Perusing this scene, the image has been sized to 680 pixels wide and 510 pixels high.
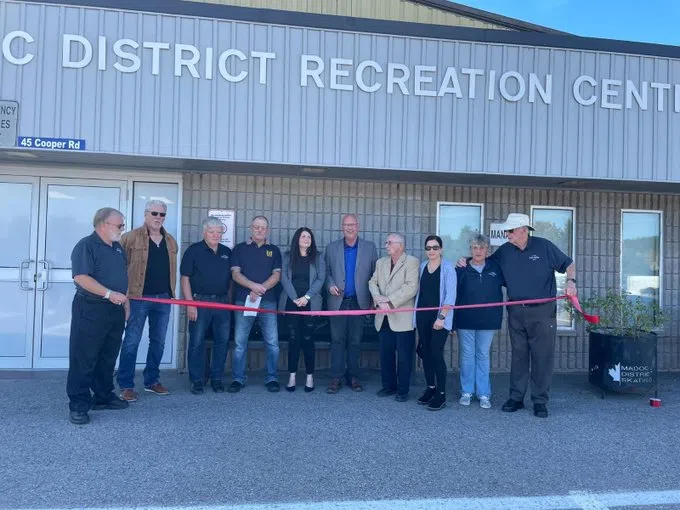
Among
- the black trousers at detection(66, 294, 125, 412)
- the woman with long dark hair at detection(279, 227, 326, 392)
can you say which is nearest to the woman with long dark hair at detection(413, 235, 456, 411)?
the woman with long dark hair at detection(279, 227, 326, 392)

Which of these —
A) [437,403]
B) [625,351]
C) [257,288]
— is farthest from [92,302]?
[625,351]

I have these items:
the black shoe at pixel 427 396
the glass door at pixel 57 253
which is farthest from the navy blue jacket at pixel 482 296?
the glass door at pixel 57 253

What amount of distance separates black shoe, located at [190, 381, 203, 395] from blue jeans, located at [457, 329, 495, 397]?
277 centimetres

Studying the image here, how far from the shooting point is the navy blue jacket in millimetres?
5770

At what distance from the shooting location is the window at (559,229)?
25.5 ft

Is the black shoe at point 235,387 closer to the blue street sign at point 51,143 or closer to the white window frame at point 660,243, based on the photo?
the blue street sign at point 51,143

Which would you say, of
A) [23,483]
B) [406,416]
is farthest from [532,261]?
[23,483]

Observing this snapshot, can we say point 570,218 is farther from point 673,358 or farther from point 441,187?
point 673,358

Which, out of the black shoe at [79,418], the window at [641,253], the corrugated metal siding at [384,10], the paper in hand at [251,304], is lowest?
the black shoe at [79,418]

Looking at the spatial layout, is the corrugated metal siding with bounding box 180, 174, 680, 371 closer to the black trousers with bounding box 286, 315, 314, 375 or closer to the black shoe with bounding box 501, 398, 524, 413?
the black trousers with bounding box 286, 315, 314, 375

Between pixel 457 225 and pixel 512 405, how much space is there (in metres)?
2.75

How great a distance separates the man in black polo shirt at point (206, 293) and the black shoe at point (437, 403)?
7.34 feet

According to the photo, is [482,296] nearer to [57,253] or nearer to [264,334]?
[264,334]

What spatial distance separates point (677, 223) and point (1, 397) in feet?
28.7
